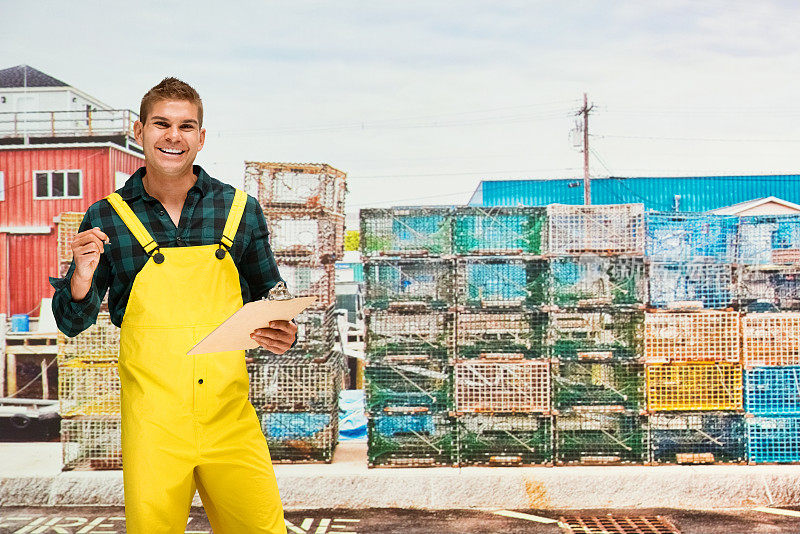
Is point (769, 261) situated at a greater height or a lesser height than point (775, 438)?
greater

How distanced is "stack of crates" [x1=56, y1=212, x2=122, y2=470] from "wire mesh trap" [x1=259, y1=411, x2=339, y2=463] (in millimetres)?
1154

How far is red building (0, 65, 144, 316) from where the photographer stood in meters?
6.43

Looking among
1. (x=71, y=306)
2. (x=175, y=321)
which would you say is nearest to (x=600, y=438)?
(x=175, y=321)

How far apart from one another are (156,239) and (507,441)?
425cm

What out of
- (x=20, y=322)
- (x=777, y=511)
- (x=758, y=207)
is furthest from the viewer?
(x=758, y=207)

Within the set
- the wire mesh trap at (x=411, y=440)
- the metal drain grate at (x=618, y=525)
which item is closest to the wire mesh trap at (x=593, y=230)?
the wire mesh trap at (x=411, y=440)

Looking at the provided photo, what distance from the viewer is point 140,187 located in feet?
9.01

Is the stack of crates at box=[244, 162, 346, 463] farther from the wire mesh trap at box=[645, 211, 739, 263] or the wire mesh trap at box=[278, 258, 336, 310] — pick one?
the wire mesh trap at box=[645, 211, 739, 263]

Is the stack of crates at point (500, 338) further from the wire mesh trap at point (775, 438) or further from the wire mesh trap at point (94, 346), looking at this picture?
the wire mesh trap at point (94, 346)

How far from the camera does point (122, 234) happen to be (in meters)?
2.63

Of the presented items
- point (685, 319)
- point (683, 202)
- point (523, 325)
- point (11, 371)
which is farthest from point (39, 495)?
point (683, 202)

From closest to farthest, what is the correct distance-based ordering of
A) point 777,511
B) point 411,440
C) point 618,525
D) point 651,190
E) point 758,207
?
point 618,525 < point 777,511 < point 411,440 < point 758,207 < point 651,190

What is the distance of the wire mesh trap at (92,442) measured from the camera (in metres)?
6.29

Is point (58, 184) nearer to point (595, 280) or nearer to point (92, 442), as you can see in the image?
point (92, 442)
